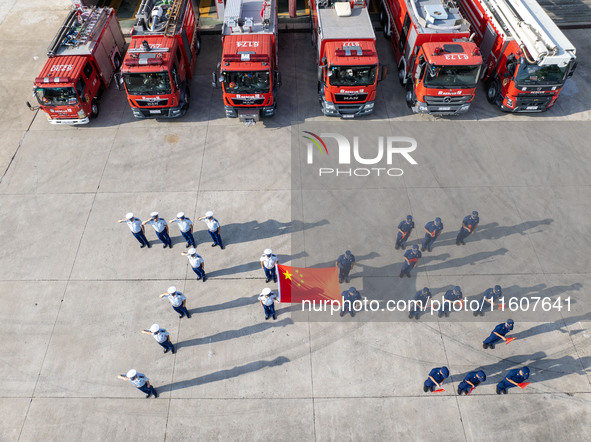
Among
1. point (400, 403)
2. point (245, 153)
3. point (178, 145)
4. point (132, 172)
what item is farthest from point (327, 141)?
point (400, 403)

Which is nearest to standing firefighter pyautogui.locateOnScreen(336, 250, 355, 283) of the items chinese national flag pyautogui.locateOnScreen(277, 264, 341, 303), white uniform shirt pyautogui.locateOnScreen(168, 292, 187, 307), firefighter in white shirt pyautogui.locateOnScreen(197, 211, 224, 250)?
chinese national flag pyautogui.locateOnScreen(277, 264, 341, 303)

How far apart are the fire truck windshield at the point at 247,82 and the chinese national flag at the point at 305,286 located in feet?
24.7

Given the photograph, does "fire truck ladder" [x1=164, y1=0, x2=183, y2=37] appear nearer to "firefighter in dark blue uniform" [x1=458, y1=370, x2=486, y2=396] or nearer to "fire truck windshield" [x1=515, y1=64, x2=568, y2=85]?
"fire truck windshield" [x1=515, y1=64, x2=568, y2=85]

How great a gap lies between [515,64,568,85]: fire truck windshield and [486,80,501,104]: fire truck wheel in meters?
1.33

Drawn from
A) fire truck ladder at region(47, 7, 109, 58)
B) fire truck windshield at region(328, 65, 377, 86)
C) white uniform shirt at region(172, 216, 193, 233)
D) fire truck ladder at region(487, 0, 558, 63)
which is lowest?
white uniform shirt at region(172, 216, 193, 233)

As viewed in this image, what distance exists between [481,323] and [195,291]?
8140 millimetres

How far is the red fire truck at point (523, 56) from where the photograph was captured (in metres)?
14.6

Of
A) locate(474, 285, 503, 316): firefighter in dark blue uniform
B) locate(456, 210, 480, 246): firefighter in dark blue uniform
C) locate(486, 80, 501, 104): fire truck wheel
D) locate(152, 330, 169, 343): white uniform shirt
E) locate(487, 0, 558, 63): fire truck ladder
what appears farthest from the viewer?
locate(486, 80, 501, 104): fire truck wheel

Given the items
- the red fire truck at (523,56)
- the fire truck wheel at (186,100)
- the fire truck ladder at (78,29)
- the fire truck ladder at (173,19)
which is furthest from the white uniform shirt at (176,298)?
the red fire truck at (523,56)

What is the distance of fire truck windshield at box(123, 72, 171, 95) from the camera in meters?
14.9

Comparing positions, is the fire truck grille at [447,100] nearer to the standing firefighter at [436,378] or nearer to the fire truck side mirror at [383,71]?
the fire truck side mirror at [383,71]

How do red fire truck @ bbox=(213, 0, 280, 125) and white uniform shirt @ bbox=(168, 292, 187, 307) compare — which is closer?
white uniform shirt @ bbox=(168, 292, 187, 307)

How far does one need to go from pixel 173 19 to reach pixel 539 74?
576 inches

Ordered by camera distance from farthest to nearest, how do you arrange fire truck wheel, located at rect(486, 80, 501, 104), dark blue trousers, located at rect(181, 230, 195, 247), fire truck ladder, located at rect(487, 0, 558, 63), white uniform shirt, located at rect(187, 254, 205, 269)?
fire truck wheel, located at rect(486, 80, 501, 104) → fire truck ladder, located at rect(487, 0, 558, 63) → dark blue trousers, located at rect(181, 230, 195, 247) → white uniform shirt, located at rect(187, 254, 205, 269)
